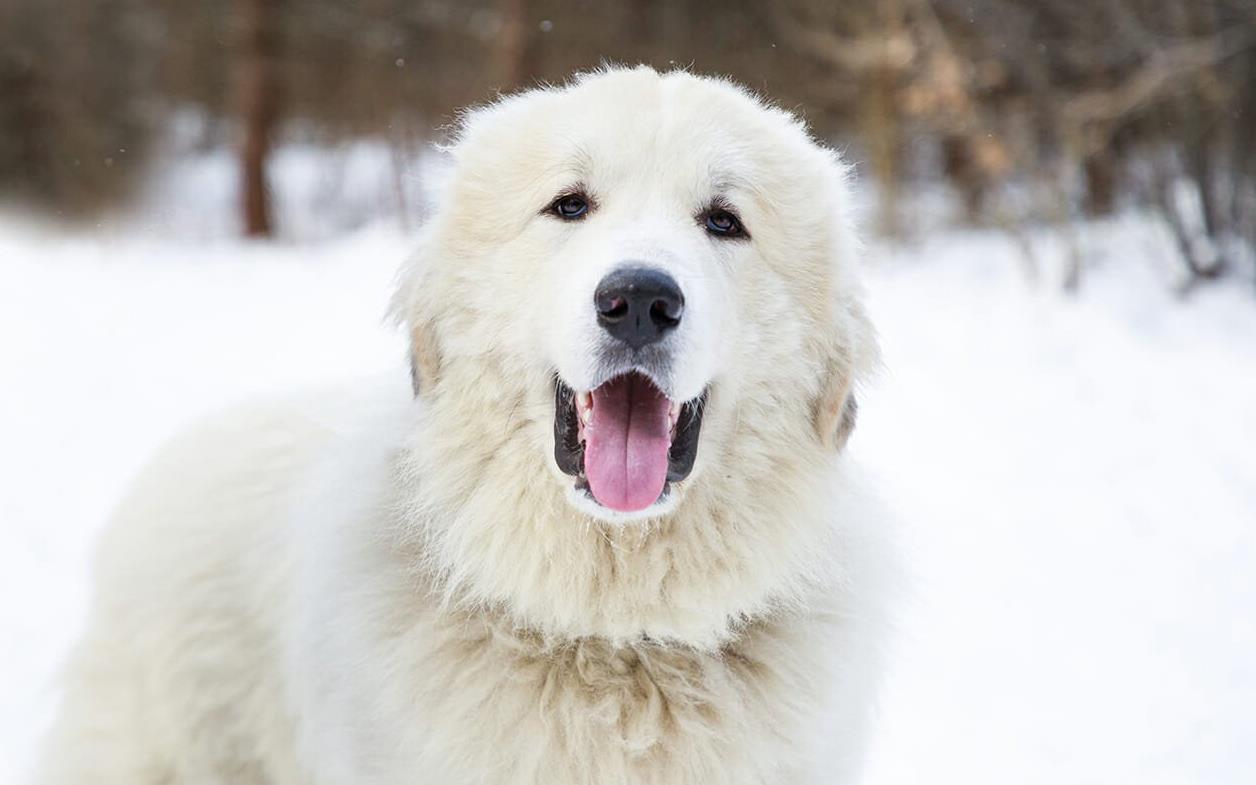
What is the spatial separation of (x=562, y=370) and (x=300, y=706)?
100cm

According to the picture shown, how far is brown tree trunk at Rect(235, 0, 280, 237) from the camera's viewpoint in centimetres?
1547

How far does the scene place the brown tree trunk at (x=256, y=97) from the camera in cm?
1547

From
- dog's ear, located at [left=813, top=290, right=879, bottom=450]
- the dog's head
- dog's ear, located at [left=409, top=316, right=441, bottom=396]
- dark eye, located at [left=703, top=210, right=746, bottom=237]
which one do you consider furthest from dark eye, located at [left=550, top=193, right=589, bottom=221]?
dog's ear, located at [left=813, top=290, right=879, bottom=450]

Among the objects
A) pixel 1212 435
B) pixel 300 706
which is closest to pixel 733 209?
pixel 300 706

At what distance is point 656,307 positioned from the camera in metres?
2.13

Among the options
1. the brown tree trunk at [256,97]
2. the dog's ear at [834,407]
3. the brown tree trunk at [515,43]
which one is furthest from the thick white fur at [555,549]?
the brown tree trunk at [256,97]

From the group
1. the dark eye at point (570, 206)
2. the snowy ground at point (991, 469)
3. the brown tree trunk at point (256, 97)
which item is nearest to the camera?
the dark eye at point (570, 206)

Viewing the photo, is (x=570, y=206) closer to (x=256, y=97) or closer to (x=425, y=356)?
(x=425, y=356)

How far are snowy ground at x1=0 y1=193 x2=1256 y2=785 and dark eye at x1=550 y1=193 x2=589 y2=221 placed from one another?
48.1 inches

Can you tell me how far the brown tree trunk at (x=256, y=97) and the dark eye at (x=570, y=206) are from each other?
14.7 meters

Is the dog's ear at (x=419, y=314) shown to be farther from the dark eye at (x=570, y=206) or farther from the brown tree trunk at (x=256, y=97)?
the brown tree trunk at (x=256, y=97)

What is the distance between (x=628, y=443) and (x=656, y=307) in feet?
1.02

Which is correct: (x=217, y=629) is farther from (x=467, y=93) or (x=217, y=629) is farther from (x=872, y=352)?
(x=467, y=93)

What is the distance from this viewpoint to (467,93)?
53.8 feet
